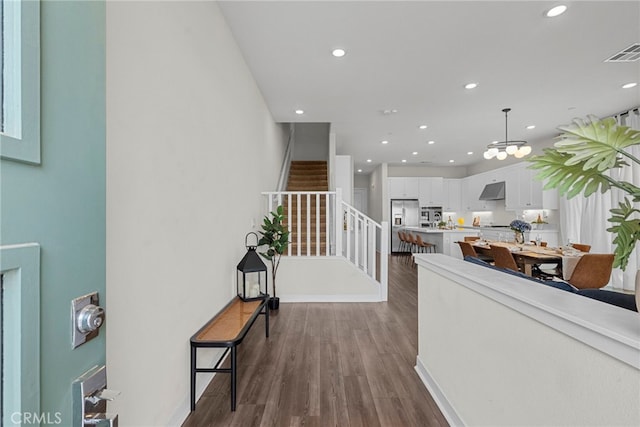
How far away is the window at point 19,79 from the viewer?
48 cm

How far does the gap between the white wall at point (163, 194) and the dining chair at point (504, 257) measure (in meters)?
3.83

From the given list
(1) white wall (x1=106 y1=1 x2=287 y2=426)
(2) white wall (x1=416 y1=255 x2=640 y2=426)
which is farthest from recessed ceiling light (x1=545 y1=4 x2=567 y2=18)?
(1) white wall (x1=106 y1=1 x2=287 y2=426)

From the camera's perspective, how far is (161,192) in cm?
163

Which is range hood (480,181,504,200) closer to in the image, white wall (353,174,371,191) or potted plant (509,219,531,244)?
potted plant (509,219,531,244)

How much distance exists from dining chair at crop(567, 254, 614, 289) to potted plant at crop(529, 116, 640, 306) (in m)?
3.74

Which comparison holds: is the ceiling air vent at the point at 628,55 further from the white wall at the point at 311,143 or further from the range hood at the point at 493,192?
the white wall at the point at 311,143

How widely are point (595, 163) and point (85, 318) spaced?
48.2 inches

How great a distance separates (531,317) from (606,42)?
3.51 m

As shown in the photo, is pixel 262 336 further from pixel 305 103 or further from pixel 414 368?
pixel 305 103

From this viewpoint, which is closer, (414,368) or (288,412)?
(288,412)

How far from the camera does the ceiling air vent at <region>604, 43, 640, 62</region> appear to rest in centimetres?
311

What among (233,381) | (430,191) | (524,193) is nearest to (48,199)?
(233,381)

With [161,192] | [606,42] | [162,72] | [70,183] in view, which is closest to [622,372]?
[70,183]

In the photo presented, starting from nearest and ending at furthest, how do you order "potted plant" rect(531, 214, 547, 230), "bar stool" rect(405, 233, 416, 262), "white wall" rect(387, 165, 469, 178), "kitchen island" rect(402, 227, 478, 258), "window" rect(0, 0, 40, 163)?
1. "window" rect(0, 0, 40, 163)
2. "potted plant" rect(531, 214, 547, 230)
3. "kitchen island" rect(402, 227, 478, 258)
4. "bar stool" rect(405, 233, 416, 262)
5. "white wall" rect(387, 165, 469, 178)
